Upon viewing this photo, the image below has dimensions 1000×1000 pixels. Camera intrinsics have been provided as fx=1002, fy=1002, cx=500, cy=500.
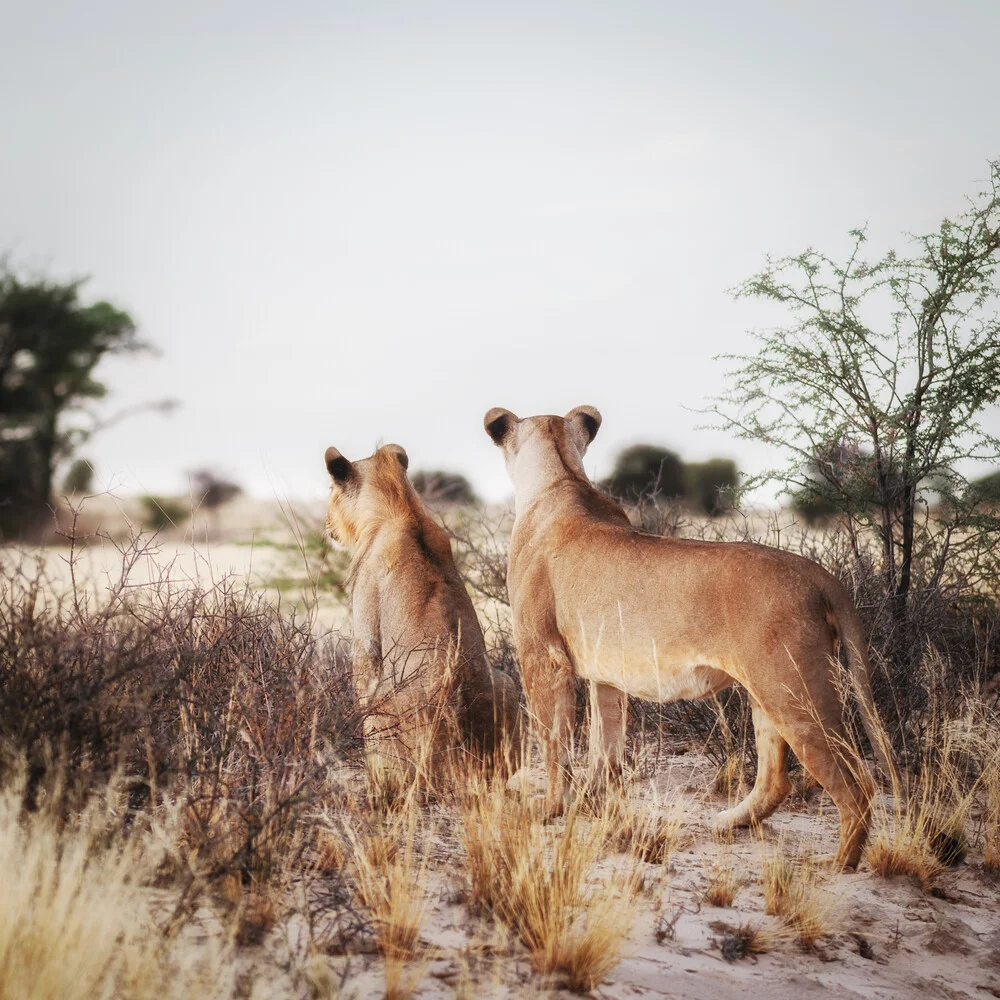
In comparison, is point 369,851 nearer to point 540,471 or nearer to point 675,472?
point 540,471

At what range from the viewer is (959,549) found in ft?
30.4

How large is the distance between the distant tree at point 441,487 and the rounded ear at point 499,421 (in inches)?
243

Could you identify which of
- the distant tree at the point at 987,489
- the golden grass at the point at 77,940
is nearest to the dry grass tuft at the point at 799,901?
the golden grass at the point at 77,940

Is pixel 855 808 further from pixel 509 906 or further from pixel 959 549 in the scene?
pixel 959 549

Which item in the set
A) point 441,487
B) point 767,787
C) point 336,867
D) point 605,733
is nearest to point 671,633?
point 767,787

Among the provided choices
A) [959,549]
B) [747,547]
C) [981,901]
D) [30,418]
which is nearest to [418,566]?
[747,547]

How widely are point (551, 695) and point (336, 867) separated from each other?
201 centimetres

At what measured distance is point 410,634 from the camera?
599cm

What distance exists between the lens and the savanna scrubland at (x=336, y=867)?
315 centimetres

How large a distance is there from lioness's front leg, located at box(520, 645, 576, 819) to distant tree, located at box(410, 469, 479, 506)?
7438 mm

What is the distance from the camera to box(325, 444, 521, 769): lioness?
5613mm

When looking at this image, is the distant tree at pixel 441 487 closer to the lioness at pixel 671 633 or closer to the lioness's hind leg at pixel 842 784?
the lioness at pixel 671 633

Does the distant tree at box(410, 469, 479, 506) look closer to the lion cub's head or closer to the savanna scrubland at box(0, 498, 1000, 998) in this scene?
the lion cub's head

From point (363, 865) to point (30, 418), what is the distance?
30106mm
